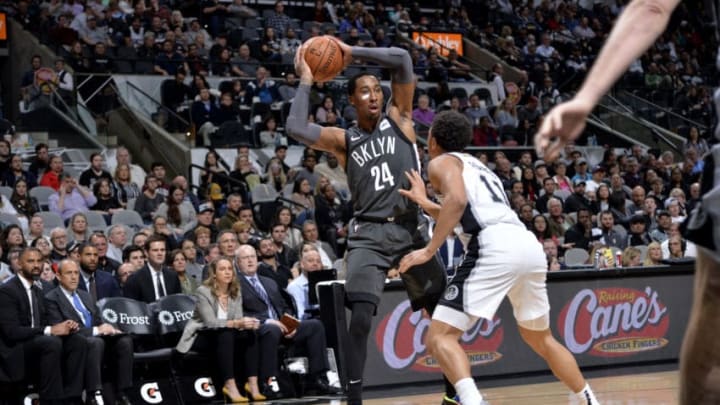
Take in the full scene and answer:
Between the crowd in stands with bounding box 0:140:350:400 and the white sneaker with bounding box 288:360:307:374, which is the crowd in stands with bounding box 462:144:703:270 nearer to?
the crowd in stands with bounding box 0:140:350:400

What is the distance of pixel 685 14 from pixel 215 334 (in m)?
23.7

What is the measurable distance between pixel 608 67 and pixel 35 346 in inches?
303

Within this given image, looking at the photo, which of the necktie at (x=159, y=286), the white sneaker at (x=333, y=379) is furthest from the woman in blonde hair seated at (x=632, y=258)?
the necktie at (x=159, y=286)

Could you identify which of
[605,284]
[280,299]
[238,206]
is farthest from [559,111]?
[238,206]

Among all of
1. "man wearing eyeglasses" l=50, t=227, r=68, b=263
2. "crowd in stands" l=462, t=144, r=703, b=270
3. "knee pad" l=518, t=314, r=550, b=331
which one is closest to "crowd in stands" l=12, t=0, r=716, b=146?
"crowd in stands" l=462, t=144, r=703, b=270

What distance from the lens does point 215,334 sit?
34.1 ft

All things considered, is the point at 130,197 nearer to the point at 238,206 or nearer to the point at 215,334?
the point at 238,206

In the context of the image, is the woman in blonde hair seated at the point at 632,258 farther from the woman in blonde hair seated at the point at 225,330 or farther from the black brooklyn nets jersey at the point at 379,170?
the black brooklyn nets jersey at the point at 379,170

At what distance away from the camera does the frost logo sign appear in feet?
38.8

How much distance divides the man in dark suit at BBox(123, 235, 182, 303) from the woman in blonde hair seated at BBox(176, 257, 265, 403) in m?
0.51

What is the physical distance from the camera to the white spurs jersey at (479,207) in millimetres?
6473

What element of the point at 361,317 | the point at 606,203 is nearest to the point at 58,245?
the point at 361,317

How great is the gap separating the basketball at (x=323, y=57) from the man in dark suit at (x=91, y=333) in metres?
3.58

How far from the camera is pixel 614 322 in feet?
39.8
